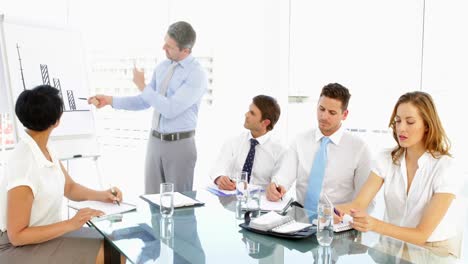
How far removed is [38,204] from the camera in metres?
1.82

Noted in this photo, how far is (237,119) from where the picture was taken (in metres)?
4.54

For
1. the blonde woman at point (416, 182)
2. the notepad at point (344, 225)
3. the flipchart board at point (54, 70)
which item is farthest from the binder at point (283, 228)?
the flipchart board at point (54, 70)

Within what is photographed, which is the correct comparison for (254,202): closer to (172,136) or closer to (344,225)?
(344,225)

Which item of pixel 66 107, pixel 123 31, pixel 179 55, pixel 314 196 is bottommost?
pixel 314 196

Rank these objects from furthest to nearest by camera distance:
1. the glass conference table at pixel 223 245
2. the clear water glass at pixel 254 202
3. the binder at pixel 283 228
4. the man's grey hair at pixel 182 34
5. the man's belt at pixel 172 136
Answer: the man's belt at pixel 172 136 → the man's grey hair at pixel 182 34 → the clear water glass at pixel 254 202 → the binder at pixel 283 228 → the glass conference table at pixel 223 245

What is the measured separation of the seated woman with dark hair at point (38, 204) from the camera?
5.58 ft

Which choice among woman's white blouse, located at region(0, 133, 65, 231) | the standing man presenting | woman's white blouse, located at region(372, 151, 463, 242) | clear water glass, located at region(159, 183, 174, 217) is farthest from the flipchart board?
woman's white blouse, located at region(372, 151, 463, 242)

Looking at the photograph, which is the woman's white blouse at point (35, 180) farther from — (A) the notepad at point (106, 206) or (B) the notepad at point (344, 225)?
(B) the notepad at point (344, 225)

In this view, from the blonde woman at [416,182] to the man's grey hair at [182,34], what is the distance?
5.29 ft

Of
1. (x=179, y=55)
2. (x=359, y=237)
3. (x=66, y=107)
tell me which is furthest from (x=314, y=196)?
(x=66, y=107)

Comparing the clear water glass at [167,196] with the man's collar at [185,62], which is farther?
the man's collar at [185,62]

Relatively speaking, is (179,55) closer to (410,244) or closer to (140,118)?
(140,118)

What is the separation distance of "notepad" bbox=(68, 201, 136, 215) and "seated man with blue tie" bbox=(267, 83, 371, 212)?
2.93 ft

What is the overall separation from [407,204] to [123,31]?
347 centimetres
